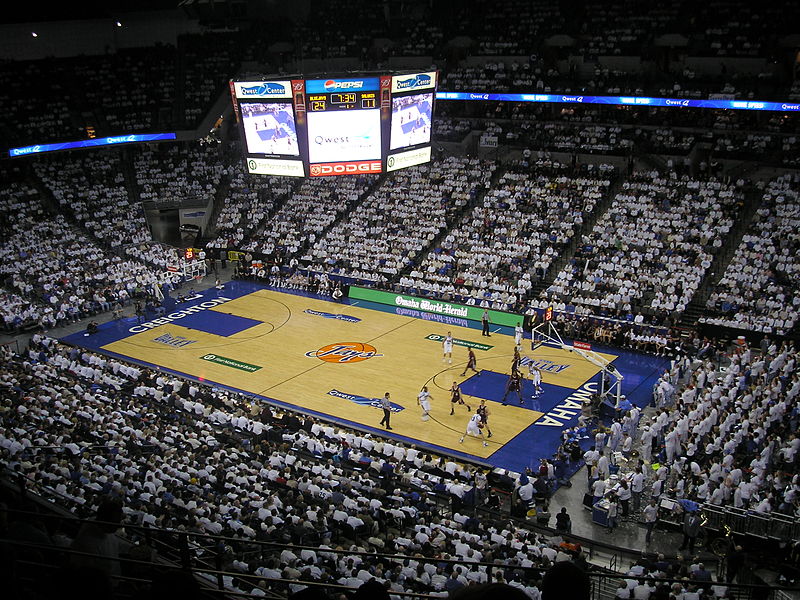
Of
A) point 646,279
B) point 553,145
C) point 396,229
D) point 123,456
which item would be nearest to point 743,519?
point 123,456

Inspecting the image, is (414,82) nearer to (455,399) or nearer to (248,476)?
(455,399)

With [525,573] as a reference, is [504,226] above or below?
above

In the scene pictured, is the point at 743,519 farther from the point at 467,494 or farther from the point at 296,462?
the point at 296,462

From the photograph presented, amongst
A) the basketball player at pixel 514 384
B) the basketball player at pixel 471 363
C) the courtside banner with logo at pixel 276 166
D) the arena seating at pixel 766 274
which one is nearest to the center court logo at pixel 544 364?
the basketball player at pixel 471 363

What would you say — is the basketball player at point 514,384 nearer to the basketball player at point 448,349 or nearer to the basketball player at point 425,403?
the basketball player at point 425,403

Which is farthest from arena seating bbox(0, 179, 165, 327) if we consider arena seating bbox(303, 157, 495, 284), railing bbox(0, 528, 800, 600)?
railing bbox(0, 528, 800, 600)

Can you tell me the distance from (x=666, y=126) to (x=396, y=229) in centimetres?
1682

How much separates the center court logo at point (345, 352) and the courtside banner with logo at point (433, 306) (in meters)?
5.78

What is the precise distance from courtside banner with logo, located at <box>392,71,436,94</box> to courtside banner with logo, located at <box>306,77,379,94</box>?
1.09m

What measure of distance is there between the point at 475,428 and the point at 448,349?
6.97 meters

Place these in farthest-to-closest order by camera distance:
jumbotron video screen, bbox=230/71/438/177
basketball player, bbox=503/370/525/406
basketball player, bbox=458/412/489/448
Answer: jumbotron video screen, bbox=230/71/438/177, basketball player, bbox=503/370/525/406, basketball player, bbox=458/412/489/448

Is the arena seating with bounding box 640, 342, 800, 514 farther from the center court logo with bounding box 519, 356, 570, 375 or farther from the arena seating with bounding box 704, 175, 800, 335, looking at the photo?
the center court logo with bounding box 519, 356, 570, 375

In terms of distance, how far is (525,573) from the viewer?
51.7ft

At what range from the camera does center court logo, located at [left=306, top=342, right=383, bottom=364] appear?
113 feet
